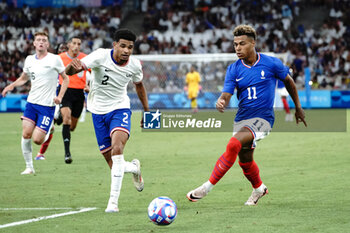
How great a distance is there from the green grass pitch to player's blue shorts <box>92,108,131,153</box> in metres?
0.77

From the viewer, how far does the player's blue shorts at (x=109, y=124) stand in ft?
26.1

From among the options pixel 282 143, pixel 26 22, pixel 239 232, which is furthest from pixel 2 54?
pixel 239 232

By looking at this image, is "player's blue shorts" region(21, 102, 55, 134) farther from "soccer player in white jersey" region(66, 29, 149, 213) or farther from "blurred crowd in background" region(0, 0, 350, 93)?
"blurred crowd in background" region(0, 0, 350, 93)

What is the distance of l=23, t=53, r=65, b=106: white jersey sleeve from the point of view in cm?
1111

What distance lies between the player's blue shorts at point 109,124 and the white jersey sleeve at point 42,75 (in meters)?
3.18

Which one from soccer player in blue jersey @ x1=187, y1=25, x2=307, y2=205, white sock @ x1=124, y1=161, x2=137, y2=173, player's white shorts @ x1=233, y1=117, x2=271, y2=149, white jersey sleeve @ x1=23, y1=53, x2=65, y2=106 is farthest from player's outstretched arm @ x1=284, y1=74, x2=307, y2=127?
white jersey sleeve @ x1=23, y1=53, x2=65, y2=106

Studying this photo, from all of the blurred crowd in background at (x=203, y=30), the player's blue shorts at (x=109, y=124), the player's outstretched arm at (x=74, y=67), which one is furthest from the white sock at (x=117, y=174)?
the blurred crowd in background at (x=203, y=30)

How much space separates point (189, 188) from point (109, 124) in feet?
6.30

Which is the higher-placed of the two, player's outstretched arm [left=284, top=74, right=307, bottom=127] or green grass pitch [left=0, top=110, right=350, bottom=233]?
player's outstretched arm [left=284, top=74, right=307, bottom=127]

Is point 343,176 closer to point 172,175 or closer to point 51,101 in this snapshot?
point 172,175

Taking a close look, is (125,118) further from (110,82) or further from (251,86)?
(251,86)

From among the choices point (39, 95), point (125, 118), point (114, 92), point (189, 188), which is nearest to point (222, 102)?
point (125, 118)

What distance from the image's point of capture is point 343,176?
33.8 ft

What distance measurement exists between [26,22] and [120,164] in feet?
106
